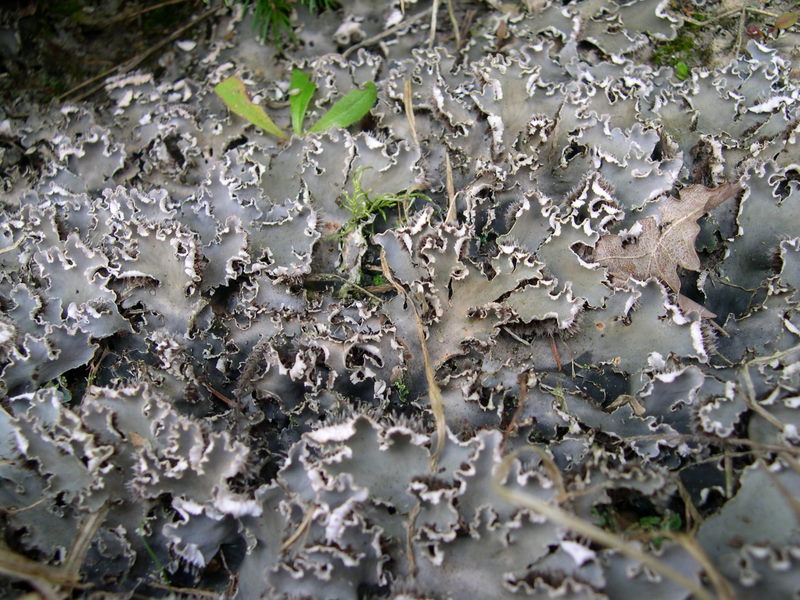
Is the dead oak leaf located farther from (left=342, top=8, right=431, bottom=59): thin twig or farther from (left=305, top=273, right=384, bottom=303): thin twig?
(left=342, top=8, right=431, bottom=59): thin twig

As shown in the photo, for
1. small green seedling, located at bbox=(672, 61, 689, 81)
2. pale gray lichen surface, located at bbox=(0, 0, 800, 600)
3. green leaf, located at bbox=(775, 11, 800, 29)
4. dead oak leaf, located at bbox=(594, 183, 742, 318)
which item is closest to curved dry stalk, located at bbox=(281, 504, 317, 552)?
pale gray lichen surface, located at bbox=(0, 0, 800, 600)

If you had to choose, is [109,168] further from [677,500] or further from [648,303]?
[677,500]

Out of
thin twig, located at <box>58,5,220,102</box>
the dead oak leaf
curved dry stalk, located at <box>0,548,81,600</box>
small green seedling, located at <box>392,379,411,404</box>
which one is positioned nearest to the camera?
curved dry stalk, located at <box>0,548,81,600</box>

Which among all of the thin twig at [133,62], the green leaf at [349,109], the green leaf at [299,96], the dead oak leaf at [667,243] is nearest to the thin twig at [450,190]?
the green leaf at [349,109]

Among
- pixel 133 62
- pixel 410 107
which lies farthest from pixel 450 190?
pixel 133 62

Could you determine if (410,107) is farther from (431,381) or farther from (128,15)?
(128,15)

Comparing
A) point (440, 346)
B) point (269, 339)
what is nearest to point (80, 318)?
point (269, 339)
